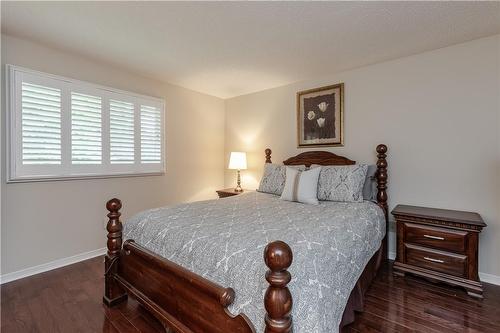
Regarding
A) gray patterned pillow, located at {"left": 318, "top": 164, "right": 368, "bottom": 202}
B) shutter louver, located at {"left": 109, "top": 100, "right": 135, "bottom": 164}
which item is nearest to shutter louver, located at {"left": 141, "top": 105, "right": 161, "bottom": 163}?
shutter louver, located at {"left": 109, "top": 100, "right": 135, "bottom": 164}

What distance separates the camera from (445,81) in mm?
2520

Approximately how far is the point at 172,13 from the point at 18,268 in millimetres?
2811

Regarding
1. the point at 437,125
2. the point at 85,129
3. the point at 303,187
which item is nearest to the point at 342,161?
the point at 303,187

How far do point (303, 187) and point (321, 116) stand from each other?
49.9 inches

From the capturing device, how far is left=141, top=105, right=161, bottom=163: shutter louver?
11.1ft

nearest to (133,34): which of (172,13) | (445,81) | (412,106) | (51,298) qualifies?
(172,13)

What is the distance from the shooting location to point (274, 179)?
10.4 ft

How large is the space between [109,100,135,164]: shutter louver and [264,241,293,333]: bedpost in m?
2.80

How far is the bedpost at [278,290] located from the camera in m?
0.97

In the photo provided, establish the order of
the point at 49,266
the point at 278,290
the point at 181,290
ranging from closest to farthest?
the point at 278,290 → the point at 181,290 → the point at 49,266

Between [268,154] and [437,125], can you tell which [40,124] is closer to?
[268,154]

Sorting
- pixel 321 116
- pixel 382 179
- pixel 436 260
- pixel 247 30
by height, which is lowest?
pixel 436 260

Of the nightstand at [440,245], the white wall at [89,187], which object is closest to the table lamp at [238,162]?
the white wall at [89,187]

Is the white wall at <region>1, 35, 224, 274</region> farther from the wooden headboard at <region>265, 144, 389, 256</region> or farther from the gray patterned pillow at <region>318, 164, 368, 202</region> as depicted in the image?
the gray patterned pillow at <region>318, 164, 368, 202</region>
